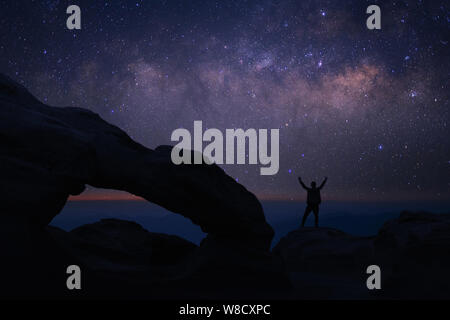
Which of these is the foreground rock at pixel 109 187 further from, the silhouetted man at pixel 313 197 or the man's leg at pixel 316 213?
the man's leg at pixel 316 213

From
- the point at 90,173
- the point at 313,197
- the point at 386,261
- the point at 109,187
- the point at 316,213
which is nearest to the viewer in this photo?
the point at 90,173

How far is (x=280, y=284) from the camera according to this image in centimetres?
820

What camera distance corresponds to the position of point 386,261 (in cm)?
989

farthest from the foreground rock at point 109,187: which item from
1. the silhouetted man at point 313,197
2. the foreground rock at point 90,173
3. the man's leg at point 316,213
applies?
the man's leg at point 316,213

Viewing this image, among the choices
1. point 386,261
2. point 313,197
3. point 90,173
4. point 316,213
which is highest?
point 90,173

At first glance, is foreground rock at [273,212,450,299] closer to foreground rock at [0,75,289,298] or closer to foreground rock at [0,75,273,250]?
foreground rock at [0,75,289,298]

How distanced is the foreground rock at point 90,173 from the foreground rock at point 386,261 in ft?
9.57

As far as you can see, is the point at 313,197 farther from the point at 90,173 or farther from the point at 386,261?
the point at 90,173

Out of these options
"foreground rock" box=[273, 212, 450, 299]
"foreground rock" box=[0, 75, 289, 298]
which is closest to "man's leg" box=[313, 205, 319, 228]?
"foreground rock" box=[273, 212, 450, 299]

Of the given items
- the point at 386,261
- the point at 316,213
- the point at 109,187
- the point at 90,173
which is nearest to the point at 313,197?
the point at 316,213

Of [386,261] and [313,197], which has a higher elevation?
[313,197]

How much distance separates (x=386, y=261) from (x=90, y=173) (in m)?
9.17

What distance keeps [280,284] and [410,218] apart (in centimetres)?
538
